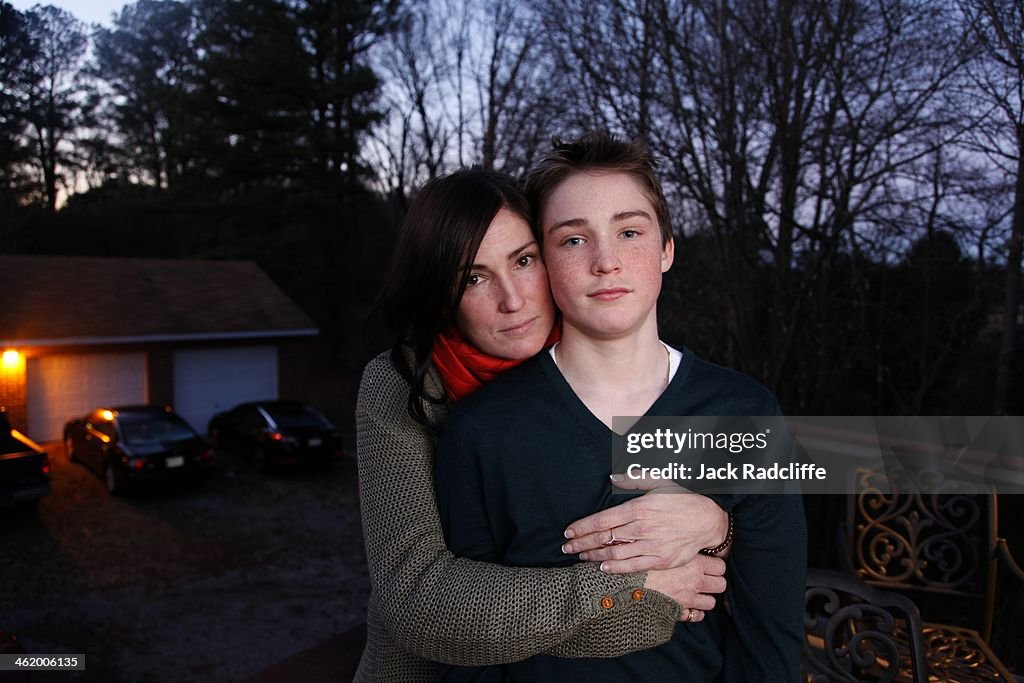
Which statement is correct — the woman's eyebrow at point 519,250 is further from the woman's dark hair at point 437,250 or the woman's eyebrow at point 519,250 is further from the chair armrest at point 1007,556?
the chair armrest at point 1007,556

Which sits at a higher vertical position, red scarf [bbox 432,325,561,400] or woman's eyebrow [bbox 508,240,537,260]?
woman's eyebrow [bbox 508,240,537,260]

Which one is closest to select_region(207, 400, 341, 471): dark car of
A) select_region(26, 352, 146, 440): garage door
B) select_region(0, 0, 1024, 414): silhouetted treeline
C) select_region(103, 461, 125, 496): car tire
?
select_region(26, 352, 146, 440): garage door

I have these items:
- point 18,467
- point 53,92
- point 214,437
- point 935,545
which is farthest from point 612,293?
point 214,437

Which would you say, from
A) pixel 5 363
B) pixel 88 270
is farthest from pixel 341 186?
pixel 5 363

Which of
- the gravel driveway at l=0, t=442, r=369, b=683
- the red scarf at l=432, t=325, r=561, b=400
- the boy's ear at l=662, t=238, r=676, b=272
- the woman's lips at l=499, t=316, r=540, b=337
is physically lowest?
the gravel driveway at l=0, t=442, r=369, b=683

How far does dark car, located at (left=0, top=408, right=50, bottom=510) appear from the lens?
11.7 feet

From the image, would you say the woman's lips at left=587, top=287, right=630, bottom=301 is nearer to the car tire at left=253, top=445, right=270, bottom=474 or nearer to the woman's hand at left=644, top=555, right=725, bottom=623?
the woman's hand at left=644, top=555, right=725, bottom=623

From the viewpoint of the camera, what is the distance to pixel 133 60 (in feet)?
12.6

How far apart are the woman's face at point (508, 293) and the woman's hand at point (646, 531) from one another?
0.40 m

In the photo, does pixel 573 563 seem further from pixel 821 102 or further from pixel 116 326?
pixel 116 326

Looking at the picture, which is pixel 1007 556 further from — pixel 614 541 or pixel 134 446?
pixel 134 446

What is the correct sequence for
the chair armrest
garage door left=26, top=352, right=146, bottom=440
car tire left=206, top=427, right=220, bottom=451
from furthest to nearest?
car tire left=206, top=427, right=220, bottom=451
garage door left=26, top=352, right=146, bottom=440
the chair armrest

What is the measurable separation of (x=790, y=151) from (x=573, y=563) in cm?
529

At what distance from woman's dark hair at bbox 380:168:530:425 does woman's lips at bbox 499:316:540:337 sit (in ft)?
0.43
